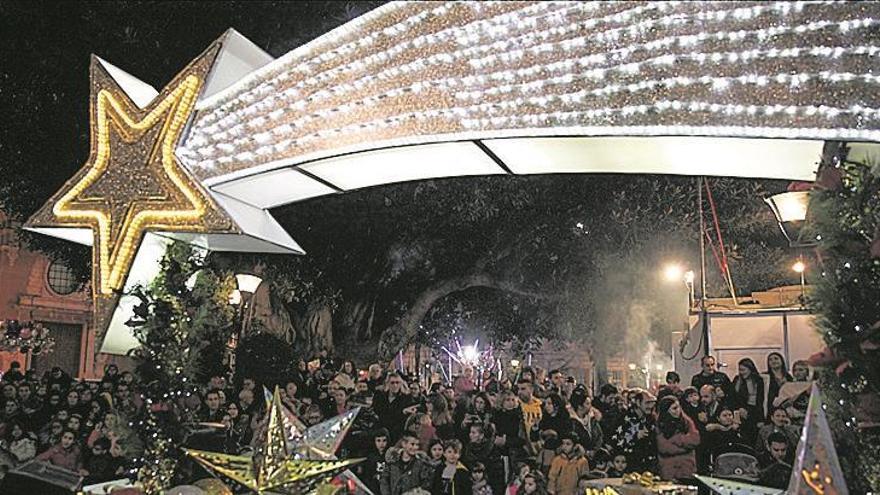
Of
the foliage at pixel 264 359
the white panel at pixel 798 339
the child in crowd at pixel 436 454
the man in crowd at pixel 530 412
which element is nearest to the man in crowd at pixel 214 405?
the child in crowd at pixel 436 454

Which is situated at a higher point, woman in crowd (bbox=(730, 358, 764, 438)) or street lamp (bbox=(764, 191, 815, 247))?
street lamp (bbox=(764, 191, 815, 247))

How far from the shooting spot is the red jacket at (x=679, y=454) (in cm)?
803

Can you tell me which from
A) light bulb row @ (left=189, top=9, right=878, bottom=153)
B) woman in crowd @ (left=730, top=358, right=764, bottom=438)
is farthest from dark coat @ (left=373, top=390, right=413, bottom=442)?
light bulb row @ (left=189, top=9, right=878, bottom=153)

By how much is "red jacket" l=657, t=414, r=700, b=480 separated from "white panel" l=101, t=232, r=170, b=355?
543cm

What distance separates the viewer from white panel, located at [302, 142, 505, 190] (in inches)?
158

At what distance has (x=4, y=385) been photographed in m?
11.6

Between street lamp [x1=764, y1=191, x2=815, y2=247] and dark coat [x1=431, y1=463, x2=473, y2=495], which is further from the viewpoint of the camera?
Result: dark coat [x1=431, y1=463, x2=473, y2=495]

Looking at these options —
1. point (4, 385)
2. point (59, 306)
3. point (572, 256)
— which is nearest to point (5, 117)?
point (4, 385)

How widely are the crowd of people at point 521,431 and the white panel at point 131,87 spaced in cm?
295

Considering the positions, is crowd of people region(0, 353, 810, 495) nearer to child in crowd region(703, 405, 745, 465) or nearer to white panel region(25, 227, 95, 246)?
child in crowd region(703, 405, 745, 465)

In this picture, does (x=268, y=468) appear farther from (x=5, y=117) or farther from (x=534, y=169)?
(x=5, y=117)

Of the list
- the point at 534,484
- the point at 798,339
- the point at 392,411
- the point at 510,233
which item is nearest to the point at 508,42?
the point at 534,484

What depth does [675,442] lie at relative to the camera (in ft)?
26.7

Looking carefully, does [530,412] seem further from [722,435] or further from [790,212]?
[790,212]
